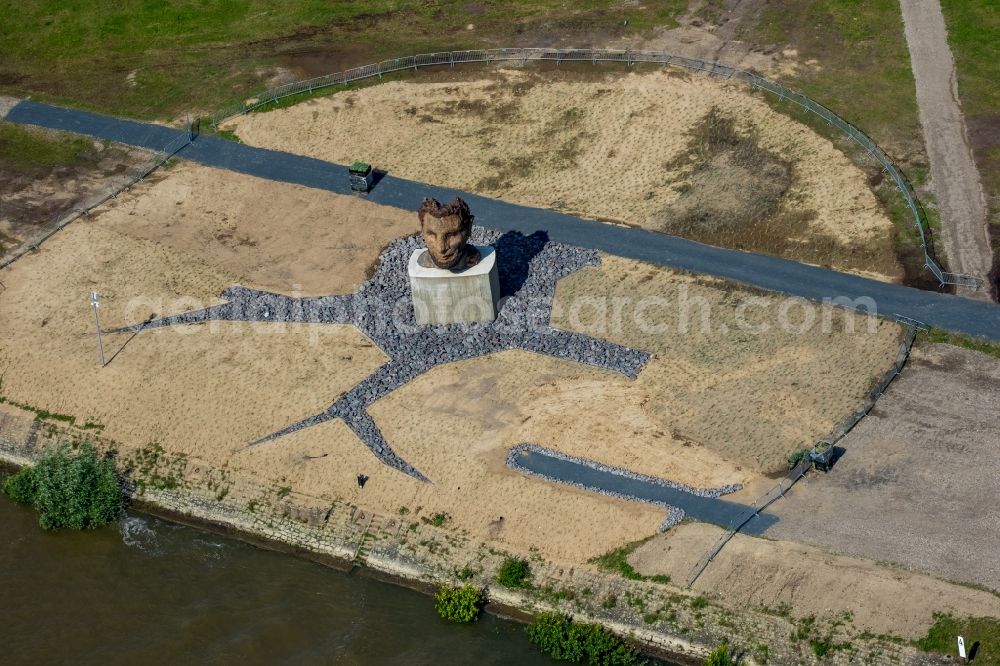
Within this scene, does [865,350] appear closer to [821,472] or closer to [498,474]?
[821,472]

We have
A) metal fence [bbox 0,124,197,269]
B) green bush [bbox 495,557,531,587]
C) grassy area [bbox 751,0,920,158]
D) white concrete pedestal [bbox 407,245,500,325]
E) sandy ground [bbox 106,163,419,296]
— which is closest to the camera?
green bush [bbox 495,557,531,587]

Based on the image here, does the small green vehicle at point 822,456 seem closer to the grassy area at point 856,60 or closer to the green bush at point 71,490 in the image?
the grassy area at point 856,60

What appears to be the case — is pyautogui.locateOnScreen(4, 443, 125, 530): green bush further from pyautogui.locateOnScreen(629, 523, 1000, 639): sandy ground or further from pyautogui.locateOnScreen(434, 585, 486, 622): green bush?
pyautogui.locateOnScreen(629, 523, 1000, 639): sandy ground

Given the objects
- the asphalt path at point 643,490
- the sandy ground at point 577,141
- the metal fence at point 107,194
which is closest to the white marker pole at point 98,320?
the metal fence at point 107,194

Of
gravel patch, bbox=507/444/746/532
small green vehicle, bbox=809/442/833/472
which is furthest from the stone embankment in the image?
small green vehicle, bbox=809/442/833/472

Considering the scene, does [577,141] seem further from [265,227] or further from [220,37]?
[220,37]

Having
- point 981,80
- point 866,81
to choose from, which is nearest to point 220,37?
point 866,81

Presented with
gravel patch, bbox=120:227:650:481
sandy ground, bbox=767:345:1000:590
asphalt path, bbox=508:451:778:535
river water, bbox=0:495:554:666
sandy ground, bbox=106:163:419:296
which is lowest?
river water, bbox=0:495:554:666

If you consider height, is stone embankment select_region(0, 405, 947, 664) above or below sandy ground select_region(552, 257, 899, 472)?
below
